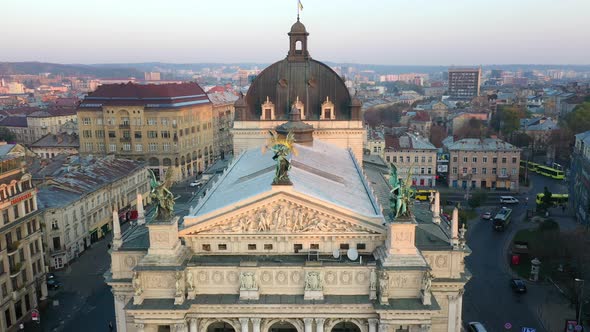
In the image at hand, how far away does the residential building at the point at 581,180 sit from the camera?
83.5m

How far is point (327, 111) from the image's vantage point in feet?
257

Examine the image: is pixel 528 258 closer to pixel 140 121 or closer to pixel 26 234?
pixel 26 234

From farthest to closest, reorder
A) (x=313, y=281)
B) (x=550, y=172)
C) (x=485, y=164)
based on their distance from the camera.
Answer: (x=550, y=172) < (x=485, y=164) < (x=313, y=281)

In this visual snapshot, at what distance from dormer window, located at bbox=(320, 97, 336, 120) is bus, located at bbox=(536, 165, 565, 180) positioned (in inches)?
2990

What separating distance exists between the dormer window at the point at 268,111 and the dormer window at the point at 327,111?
24.1 ft

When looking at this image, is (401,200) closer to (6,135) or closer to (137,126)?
(137,126)

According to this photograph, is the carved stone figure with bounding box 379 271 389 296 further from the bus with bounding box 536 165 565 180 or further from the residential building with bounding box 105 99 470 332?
the bus with bounding box 536 165 565 180

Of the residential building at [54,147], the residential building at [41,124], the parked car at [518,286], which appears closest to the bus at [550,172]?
the parked car at [518,286]

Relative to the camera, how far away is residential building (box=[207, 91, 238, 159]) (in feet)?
502

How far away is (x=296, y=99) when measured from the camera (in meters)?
78.7

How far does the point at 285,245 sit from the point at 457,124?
547 feet

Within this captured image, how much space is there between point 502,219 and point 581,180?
14.3 meters

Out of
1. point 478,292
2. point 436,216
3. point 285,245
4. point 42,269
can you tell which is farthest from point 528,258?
point 42,269

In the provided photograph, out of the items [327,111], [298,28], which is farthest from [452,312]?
[298,28]
